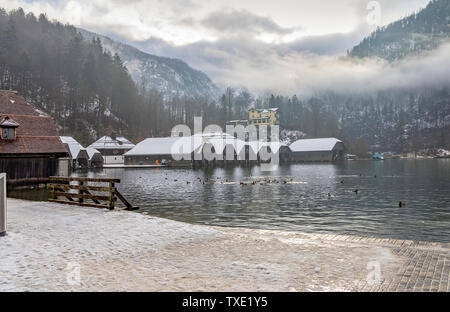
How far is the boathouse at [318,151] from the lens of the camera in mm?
134950

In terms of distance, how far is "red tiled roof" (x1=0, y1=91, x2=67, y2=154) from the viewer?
36.2m

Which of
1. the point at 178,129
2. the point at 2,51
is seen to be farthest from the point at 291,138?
the point at 2,51

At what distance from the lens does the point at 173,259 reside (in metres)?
9.63

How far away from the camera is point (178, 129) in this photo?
156 metres

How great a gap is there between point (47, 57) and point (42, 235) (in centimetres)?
15444

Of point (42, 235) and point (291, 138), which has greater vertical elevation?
point (291, 138)

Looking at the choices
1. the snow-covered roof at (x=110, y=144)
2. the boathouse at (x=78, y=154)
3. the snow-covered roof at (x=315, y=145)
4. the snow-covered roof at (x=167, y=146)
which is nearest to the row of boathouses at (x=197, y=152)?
the snow-covered roof at (x=167, y=146)

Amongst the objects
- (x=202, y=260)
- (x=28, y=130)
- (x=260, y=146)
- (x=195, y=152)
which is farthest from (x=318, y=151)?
(x=202, y=260)

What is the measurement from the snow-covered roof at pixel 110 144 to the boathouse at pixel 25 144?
241 ft

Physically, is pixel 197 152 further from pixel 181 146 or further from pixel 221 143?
pixel 221 143

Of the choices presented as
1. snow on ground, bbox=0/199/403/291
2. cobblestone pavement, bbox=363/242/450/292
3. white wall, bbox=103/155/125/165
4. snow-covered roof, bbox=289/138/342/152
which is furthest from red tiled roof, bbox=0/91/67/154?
snow-covered roof, bbox=289/138/342/152

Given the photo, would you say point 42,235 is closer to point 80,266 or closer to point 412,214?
point 80,266

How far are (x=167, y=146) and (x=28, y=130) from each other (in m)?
73.6
